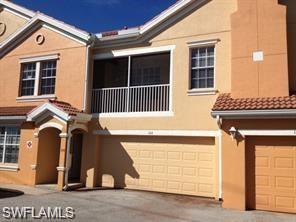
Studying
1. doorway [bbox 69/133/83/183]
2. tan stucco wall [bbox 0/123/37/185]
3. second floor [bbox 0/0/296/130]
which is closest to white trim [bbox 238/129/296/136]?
second floor [bbox 0/0/296/130]

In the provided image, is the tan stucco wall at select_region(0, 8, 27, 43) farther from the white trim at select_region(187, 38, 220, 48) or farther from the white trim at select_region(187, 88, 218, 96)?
the white trim at select_region(187, 88, 218, 96)

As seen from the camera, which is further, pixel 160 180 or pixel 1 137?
pixel 1 137

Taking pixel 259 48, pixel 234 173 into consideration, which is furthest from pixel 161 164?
pixel 259 48

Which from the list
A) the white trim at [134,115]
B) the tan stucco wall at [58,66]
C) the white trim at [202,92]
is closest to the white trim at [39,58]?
the tan stucco wall at [58,66]

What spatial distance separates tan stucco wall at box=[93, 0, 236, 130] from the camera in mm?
13055

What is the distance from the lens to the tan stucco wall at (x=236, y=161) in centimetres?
1080

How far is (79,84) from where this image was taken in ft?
51.5

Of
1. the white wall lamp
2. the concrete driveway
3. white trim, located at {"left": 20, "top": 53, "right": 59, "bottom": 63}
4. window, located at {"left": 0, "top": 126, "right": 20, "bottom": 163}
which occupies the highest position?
white trim, located at {"left": 20, "top": 53, "right": 59, "bottom": 63}

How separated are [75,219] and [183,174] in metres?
5.62

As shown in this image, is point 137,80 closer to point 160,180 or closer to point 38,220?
point 160,180

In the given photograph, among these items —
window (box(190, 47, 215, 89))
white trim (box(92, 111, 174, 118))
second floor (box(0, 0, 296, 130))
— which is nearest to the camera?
second floor (box(0, 0, 296, 130))

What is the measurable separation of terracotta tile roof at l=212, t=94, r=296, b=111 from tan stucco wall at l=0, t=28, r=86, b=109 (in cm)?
702

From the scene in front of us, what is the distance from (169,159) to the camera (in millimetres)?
13828

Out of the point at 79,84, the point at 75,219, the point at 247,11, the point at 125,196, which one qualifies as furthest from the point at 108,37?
the point at 75,219
